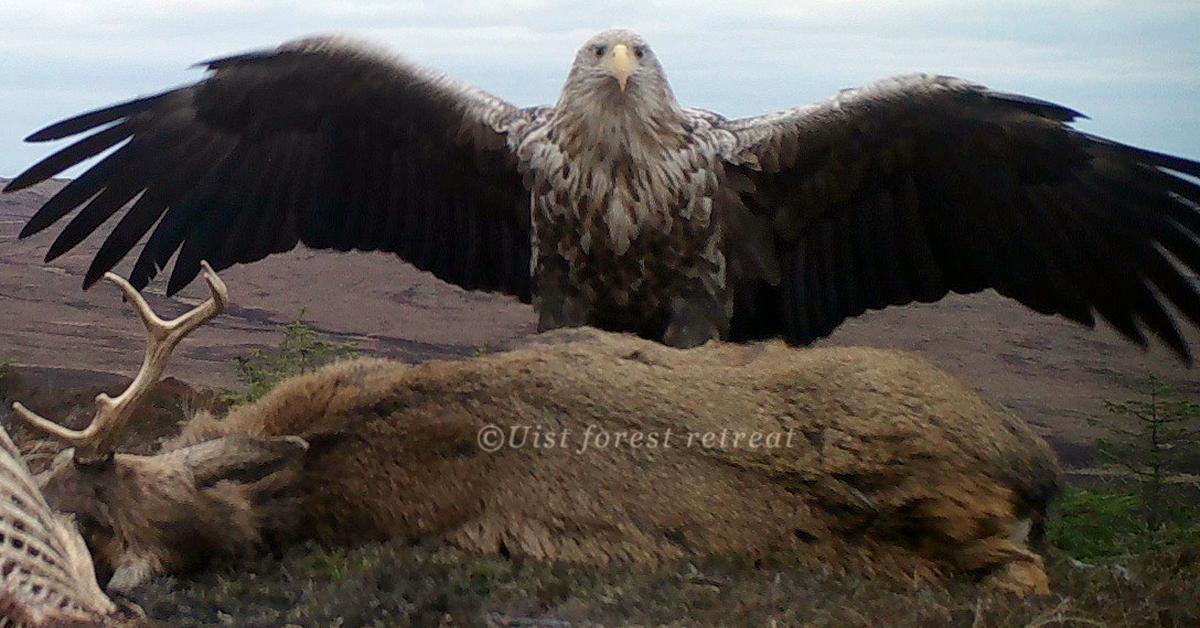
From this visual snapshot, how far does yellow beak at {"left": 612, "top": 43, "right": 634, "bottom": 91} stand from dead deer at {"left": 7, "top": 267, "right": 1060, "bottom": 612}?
1455 mm

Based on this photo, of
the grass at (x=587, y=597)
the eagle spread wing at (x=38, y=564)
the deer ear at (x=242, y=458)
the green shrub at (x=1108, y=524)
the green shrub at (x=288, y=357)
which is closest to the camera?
the eagle spread wing at (x=38, y=564)

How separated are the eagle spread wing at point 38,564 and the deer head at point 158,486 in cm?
15

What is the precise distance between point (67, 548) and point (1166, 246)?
3.15m

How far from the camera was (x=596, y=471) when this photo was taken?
2203 mm

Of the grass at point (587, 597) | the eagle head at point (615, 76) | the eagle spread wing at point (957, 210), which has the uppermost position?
the eagle head at point (615, 76)

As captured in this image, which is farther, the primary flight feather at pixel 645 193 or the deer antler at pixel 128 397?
the primary flight feather at pixel 645 193

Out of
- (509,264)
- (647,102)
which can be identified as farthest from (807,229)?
(509,264)

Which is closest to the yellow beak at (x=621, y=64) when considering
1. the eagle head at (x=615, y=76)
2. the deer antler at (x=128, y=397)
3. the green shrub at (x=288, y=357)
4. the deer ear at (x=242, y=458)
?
the eagle head at (x=615, y=76)

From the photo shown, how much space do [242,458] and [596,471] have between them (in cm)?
68

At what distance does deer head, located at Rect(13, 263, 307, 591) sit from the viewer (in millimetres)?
2104

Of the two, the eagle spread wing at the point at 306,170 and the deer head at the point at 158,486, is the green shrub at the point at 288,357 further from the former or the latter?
the deer head at the point at 158,486

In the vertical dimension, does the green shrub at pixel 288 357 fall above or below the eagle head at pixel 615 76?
below

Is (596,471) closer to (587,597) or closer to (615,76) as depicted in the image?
(587,597)

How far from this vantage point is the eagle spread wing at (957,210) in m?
3.53
